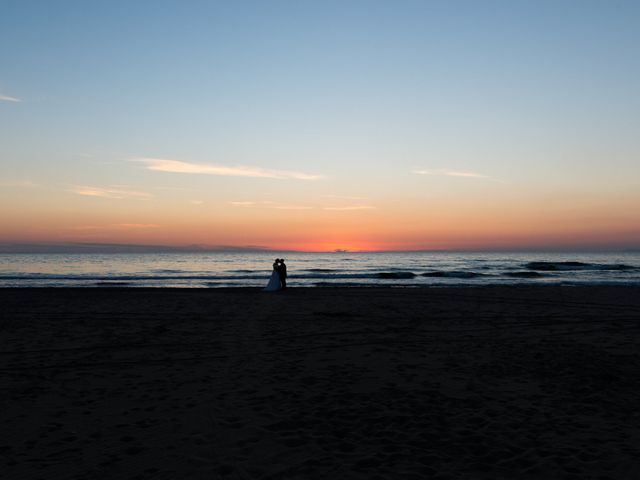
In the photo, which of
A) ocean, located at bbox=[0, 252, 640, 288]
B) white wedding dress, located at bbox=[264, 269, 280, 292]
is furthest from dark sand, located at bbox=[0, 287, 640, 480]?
ocean, located at bbox=[0, 252, 640, 288]

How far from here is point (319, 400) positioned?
22.8ft

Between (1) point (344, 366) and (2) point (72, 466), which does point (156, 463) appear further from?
(1) point (344, 366)

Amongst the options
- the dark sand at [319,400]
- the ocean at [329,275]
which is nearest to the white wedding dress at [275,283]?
the ocean at [329,275]

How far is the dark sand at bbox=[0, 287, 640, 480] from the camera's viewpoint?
4.87m

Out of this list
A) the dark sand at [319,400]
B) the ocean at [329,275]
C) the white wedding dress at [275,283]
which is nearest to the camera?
A: the dark sand at [319,400]

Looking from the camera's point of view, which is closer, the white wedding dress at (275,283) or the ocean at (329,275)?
the white wedding dress at (275,283)

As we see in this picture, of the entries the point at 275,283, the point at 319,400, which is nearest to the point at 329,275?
the point at 275,283

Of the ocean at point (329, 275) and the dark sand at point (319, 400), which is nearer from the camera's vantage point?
the dark sand at point (319, 400)

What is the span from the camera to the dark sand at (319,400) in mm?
4867

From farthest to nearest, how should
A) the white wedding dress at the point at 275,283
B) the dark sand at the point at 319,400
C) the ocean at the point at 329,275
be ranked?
the ocean at the point at 329,275 < the white wedding dress at the point at 275,283 < the dark sand at the point at 319,400

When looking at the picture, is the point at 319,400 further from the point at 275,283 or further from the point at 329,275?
the point at 329,275

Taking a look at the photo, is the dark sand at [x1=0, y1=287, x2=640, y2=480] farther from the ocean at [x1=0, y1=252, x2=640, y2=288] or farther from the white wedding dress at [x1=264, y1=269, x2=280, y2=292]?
the ocean at [x1=0, y1=252, x2=640, y2=288]

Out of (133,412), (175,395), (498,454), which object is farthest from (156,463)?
(498,454)

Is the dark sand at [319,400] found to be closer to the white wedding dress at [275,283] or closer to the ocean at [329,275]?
the white wedding dress at [275,283]
